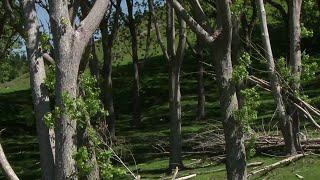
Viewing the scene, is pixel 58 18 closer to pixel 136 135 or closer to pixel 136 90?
pixel 136 135

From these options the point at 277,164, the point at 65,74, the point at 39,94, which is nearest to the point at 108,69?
the point at 277,164

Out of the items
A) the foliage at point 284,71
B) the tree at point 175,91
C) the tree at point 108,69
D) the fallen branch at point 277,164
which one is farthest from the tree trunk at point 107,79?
the foliage at point 284,71

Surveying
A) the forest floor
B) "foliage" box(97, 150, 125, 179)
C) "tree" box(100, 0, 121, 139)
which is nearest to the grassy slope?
the forest floor

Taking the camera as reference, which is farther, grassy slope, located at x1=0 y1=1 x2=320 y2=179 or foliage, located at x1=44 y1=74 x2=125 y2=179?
grassy slope, located at x1=0 y1=1 x2=320 y2=179

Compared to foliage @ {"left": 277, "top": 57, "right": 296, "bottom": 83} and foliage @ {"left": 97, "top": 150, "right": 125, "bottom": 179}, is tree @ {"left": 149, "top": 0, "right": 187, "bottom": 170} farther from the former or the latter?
foliage @ {"left": 97, "top": 150, "right": 125, "bottom": 179}

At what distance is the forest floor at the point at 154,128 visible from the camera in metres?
16.3

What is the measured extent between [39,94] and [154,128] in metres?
20.4

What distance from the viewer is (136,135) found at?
2769 centimetres

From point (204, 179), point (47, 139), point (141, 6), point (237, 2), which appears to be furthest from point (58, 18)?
point (141, 6)

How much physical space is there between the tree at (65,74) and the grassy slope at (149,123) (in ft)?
6.22

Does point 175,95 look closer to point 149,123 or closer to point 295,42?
point 295,42

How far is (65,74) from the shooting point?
8984 mm

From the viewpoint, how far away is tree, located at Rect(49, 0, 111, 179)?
8.95 meters

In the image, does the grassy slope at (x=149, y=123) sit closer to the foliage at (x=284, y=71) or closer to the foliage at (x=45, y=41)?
the foliage at (x=45, y=41)
